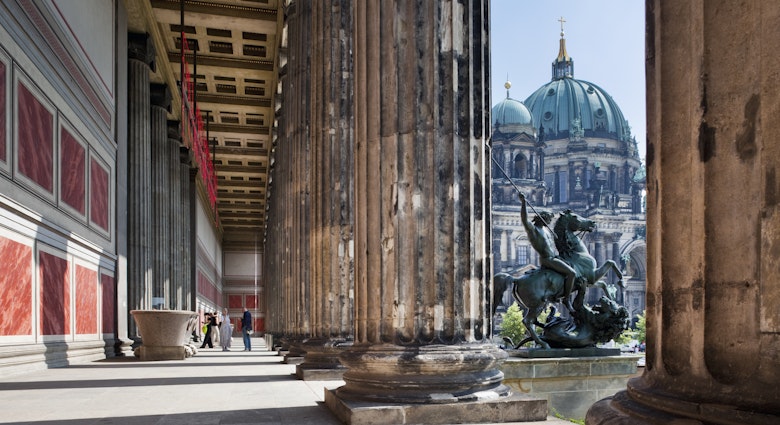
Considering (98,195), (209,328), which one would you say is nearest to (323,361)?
(98,195)

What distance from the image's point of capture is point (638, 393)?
271 centimetres

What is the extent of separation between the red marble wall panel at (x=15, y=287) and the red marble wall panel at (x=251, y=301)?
54.8 meters

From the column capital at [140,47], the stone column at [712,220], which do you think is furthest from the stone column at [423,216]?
the column capital at [140,47]

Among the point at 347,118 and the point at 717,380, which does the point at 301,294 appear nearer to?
the point at 347,118

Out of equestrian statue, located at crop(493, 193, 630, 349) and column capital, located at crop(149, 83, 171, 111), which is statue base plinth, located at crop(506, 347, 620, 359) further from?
column capital, located at crop(149, 83, 171, 111)

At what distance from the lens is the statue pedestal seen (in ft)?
41.1

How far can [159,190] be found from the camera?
78.8 ft

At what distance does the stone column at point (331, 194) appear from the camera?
9812mm

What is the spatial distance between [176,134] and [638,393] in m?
26.7

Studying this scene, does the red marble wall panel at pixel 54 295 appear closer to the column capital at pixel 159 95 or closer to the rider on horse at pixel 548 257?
the rider on horse at pixel 548 257

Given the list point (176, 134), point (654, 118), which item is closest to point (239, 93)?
point (176, 134)

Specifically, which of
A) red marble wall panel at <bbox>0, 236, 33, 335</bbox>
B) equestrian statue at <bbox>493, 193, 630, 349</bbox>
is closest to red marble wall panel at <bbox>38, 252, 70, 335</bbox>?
red marble wall panel at <bbox>0, 236, 33, 335</bbox>

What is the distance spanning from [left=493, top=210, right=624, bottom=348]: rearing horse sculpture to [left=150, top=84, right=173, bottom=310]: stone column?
11961mm

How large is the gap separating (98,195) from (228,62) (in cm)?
1162
